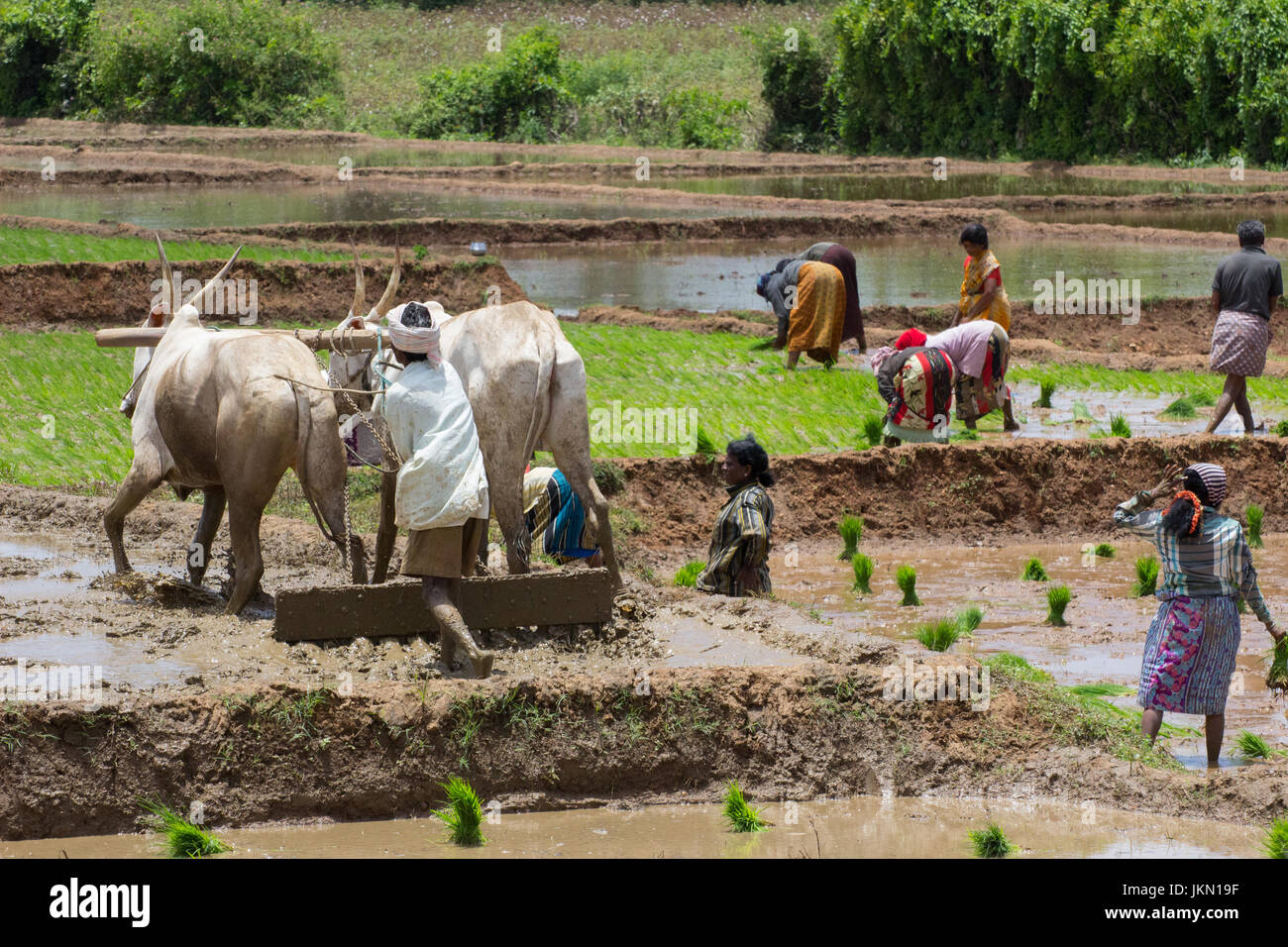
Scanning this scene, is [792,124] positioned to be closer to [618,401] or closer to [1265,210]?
[1265,210]

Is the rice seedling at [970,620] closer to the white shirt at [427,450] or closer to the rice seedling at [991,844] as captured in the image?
the rice seedling at [991,844]

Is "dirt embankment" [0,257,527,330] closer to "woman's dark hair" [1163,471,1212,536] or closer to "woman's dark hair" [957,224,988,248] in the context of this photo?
"woman's dark hair" [957,224,988,248]

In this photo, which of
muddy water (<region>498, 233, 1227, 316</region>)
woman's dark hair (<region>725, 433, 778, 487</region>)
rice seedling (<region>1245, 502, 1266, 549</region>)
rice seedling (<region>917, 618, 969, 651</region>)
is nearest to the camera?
rice seedling (<region>917, 618, 969, 651</region>)

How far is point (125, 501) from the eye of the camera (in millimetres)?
8500

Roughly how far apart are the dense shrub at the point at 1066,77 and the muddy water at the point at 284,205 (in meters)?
12.7

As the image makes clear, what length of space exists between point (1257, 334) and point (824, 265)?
4.26 m

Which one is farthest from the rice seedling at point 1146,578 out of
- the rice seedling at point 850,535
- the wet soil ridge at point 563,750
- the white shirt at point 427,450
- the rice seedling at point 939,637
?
the white shirt at point 427,450

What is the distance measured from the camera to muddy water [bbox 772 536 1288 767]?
8344mm

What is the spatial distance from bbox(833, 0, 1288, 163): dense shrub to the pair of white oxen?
31.4 m

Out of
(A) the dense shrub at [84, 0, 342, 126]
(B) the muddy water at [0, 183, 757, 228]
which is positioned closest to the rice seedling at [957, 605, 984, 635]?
(B) the muddy water at [0, 183, 757, 228]

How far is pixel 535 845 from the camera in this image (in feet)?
19.7

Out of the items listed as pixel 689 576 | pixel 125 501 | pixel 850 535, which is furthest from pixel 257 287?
pixel 689 576

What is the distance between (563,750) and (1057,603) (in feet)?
12.7
